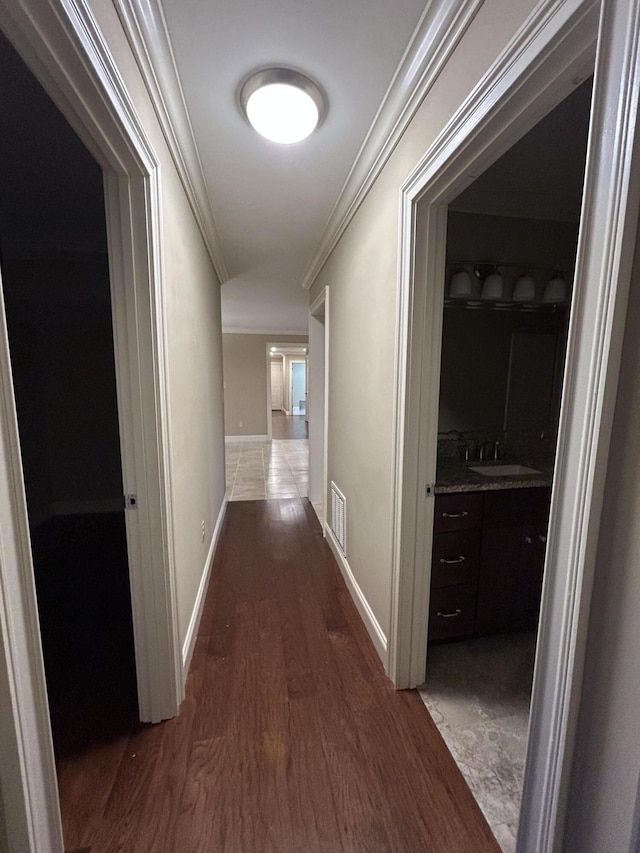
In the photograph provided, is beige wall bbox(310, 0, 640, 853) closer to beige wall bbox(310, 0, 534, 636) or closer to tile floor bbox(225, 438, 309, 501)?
beige wall bbox(310, 0, 534, 636)

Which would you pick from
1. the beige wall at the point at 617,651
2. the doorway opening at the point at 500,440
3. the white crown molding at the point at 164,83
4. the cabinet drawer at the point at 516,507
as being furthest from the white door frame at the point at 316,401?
the beige wall at the point at 617,651

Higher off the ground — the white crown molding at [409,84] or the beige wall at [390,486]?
the white crown molding at [409,84]

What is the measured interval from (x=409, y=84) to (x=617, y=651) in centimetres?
172

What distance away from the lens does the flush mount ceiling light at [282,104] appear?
121 centimetres

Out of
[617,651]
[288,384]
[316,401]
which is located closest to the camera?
[617,651]

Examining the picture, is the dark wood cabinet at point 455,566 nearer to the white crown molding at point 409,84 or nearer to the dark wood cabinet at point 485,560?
the dark wood cabinet at point 485,560

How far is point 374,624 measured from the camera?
183 cm

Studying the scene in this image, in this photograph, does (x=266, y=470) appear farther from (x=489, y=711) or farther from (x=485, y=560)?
(x=489, y=711)

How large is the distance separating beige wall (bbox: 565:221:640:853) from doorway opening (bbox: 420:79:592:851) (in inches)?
24.7

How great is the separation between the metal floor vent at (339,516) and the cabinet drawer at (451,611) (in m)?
0.80

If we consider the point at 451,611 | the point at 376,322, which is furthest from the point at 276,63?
the point at 451,611

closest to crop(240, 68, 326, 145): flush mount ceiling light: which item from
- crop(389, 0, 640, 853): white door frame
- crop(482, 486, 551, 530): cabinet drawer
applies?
crop(389, 0, 640, 853): white door frame

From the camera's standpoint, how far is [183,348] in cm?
178

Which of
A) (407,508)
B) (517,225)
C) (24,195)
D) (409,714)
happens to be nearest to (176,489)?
(407,508)
